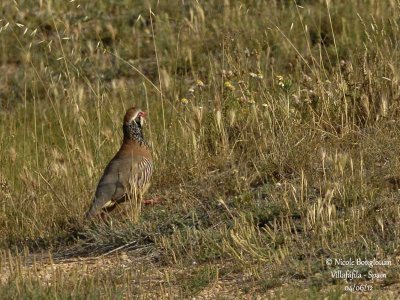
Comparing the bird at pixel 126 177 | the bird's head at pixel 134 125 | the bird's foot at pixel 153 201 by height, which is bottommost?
the bird's foot at pixel 153 201

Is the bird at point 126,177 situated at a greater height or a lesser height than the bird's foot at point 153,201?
greater

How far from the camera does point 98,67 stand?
13.8 m

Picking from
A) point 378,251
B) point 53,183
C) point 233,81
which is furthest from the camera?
point 233,81

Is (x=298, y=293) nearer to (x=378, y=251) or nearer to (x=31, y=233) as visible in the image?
(x=378, y=251)

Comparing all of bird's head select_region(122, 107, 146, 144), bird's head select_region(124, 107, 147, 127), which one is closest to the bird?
bird's head select_region(122, 107, 146, 144)

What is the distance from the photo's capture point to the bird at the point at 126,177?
911cm

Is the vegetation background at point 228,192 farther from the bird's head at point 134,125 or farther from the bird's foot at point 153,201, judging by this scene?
the bird's head at point 134,125

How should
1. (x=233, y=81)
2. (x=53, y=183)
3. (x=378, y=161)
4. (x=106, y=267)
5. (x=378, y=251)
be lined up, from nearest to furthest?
(x=378, y=251)
(x=106, y=267)
(x=378, y=161)
(x=53, y=183)
(x=233, y=81)

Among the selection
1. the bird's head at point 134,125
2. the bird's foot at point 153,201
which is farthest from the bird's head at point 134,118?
the bird's foot at point 153,201

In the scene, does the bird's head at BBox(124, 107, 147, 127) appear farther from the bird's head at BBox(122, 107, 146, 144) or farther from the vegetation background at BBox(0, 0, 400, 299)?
the vegetation background at BBox(0, 0, 400, 299)

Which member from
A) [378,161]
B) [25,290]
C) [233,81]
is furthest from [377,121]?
[25,290]

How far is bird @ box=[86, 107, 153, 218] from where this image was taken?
359 inches

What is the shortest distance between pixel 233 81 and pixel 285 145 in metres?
1.66

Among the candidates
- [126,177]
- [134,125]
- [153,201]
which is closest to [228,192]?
[153,201]
